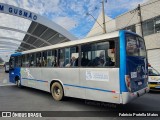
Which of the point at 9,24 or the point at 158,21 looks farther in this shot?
the point at 9,24

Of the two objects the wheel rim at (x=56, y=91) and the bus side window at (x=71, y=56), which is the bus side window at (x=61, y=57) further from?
the wheel rim at (x=56, y=91)

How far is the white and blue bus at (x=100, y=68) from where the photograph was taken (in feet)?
19.0

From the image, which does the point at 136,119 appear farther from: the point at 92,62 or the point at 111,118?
the point at 92,62

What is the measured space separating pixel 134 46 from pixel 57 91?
14.4 feet

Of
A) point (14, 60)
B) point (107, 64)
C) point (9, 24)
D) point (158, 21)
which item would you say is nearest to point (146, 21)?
point (158, 21)

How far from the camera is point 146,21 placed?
20.7m

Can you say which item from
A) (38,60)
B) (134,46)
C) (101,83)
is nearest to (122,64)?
(101,83)

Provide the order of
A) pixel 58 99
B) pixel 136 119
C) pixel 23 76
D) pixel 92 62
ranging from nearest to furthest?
pixel 136 119 → pixel 92 62 → pixel 58 99 → pixel 23 76

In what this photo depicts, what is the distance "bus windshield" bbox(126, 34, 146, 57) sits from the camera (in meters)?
6.07

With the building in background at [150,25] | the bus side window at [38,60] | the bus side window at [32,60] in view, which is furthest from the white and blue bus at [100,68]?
the building in background at [150,25]

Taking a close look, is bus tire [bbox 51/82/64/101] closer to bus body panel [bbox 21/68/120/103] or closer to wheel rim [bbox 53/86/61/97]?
wheel rim [bbox 53/86/61/97]

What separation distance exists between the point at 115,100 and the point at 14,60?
10.1m

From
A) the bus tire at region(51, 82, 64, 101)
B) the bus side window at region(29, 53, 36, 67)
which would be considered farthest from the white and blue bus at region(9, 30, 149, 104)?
the bus side window at region(29, 53, 36, 67)

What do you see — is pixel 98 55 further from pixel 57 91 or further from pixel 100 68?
pixel 57 91
